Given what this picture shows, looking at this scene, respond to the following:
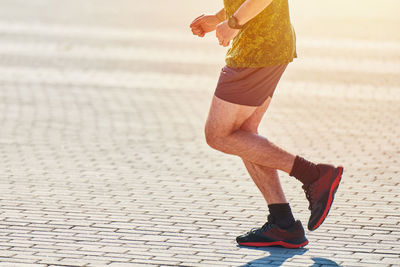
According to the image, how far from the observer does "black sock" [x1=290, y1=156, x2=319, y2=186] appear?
4.64 metres

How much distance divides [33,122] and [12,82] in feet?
8.69

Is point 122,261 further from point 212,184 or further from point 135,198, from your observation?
point 212,184

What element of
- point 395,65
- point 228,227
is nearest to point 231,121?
point 228,227

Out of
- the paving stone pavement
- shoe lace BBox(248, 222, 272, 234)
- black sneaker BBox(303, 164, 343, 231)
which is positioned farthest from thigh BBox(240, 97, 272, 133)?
the paving stone pavement

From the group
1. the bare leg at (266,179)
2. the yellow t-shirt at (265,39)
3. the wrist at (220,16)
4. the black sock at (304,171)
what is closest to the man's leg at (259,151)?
the black sock at (304,171)

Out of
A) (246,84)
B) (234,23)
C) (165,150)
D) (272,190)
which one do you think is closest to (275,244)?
(272,190)

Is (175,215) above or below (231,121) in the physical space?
below

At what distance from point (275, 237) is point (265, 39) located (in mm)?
1066

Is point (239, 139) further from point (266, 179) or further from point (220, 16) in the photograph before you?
point (220, 16)

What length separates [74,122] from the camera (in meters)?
9.02

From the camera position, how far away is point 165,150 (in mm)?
7801

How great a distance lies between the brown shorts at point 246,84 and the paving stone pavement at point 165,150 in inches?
32.0

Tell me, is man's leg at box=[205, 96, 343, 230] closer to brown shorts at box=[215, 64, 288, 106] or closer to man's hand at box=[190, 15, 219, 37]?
brown shorts at box=[215, 64, 288, 106]

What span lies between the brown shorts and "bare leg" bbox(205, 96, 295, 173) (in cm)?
4
